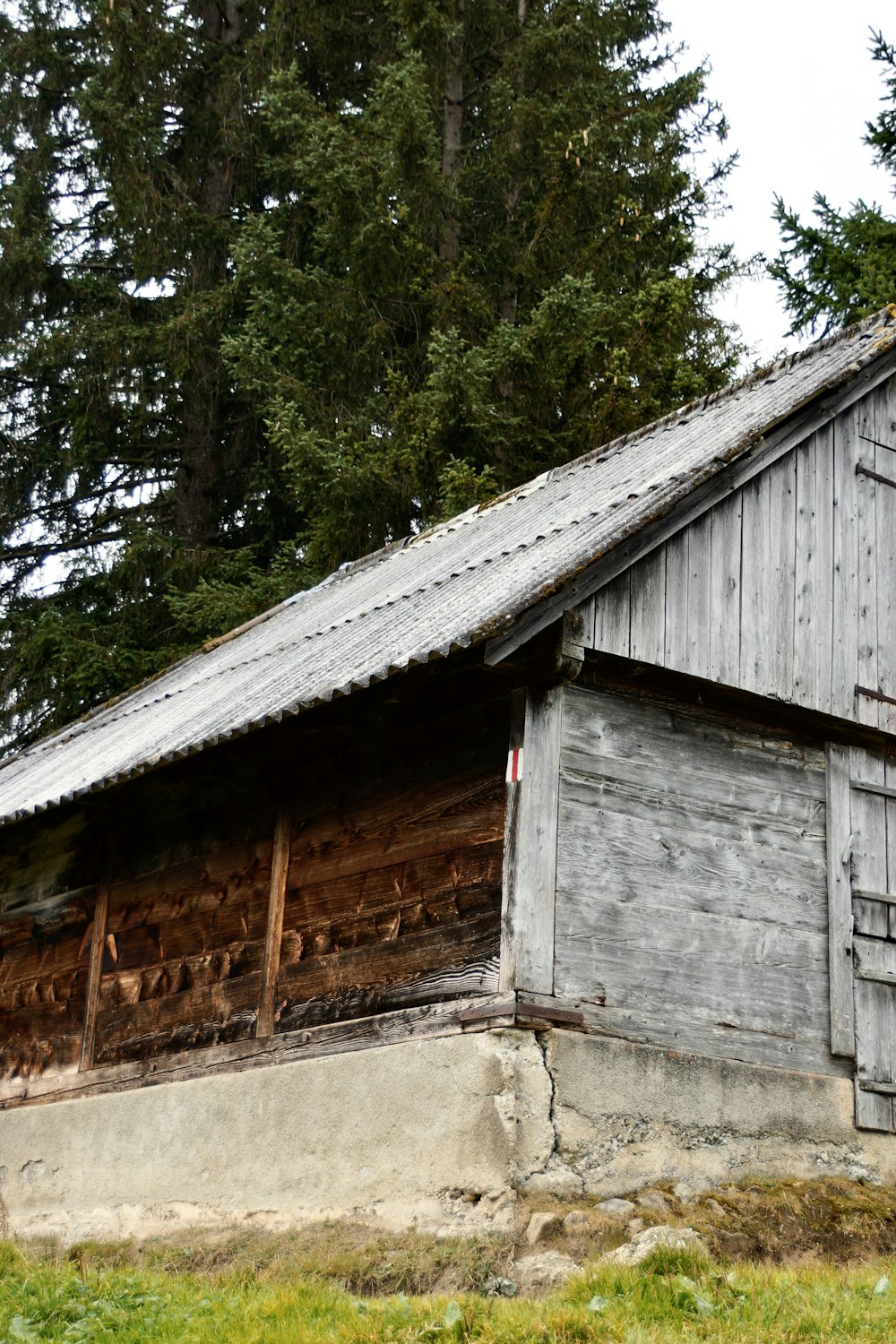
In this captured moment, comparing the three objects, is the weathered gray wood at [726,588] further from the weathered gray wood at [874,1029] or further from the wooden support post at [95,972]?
the wooden support post at [95,972]

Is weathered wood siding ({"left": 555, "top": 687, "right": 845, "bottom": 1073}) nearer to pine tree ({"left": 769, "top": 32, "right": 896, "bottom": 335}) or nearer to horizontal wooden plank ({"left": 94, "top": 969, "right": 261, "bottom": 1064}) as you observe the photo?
horizontal wooden plank ({"left": 94, "top": 969, "right": 261, "bottom": 1064})

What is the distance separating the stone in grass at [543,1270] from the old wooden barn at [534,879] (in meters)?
0.33

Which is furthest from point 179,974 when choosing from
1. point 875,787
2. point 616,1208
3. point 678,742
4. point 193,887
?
point 875,787

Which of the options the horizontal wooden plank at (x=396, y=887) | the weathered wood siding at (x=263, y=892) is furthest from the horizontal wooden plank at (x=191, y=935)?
the horizontal wooden plank at (x=396, y=887)

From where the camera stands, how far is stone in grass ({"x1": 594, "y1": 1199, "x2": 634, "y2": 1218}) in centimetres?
762

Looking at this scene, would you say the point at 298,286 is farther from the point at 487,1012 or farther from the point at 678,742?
the point at 487,1012

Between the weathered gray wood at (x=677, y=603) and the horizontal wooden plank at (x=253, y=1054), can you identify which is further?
the weathered gray wood at (x=677, y=603)

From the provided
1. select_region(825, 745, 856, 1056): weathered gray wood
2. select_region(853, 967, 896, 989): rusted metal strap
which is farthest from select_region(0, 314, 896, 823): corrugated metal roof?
select_region(853, 967, 896, 989): rusted metal strap

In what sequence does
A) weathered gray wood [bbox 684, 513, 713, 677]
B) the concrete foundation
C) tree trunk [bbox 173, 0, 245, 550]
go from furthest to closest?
tree trunk [bbox 173, 0, 245, 550]
weathered gray wood [bbox 684, 513, 713, 677]
the concrete foundation

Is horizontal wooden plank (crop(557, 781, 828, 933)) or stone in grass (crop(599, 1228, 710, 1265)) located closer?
stone in grass (crop(599, 1228, 710, 1265))

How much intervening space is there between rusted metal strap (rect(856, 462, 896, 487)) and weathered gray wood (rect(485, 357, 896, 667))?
0.40m

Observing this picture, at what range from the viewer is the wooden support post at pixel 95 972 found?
37.2 ft

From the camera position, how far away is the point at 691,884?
883 centimetres

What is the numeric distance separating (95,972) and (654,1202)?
5045mm
